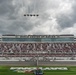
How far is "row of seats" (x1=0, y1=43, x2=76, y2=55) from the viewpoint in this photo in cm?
12126

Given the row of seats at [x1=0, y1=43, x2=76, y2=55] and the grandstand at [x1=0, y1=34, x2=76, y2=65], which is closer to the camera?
the grandstand at [x1=0, y1=34, x2=76, y2=65]

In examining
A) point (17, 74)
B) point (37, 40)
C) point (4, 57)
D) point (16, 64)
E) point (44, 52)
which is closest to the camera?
point (17, 74)

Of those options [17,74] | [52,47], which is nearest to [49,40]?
[52,47]

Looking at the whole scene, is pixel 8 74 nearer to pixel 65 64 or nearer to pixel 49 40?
pixel 65 64

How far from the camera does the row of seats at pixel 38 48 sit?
4774 inches

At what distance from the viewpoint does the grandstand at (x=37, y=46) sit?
363ft

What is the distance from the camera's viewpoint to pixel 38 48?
130m

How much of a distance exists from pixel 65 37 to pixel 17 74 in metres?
99.6

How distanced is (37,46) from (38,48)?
13.1 feet

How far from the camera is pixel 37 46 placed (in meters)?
134

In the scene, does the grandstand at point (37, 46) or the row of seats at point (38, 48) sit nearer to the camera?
the grandstand at point (37, 46)

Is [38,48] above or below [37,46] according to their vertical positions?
below

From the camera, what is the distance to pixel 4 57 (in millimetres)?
105312

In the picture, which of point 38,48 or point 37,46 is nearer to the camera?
point 38,48
